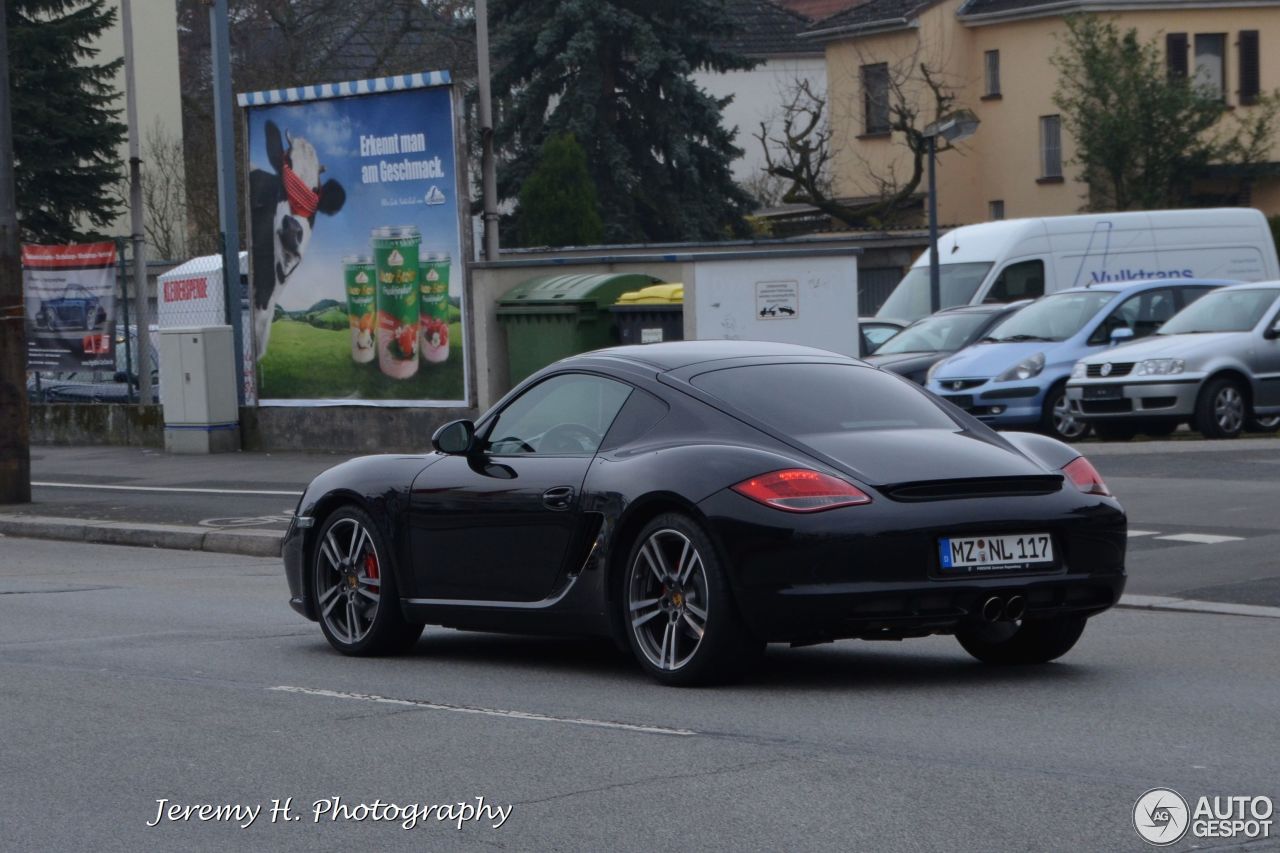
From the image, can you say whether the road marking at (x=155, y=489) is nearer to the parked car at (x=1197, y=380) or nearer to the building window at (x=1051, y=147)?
the parked car at (x=1197, y=380)

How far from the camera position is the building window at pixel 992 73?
52.6 m

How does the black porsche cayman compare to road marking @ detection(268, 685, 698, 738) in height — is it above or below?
above

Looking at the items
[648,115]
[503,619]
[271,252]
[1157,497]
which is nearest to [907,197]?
[648,115]

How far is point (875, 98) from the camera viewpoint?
5497 centimetres

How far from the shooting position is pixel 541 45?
150ft

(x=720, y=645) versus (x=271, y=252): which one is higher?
(x=271, y=252)

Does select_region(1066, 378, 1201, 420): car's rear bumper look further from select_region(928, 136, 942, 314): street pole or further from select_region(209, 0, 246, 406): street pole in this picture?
select_region(209, 0, 246, 406): street pole

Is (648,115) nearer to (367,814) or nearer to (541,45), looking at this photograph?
(541,45)

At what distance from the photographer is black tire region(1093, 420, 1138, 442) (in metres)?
21.2

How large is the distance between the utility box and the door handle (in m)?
16.8

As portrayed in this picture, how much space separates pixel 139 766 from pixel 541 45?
4010 cm

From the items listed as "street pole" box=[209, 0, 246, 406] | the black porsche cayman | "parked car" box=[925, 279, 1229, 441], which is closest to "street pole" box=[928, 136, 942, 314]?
"parked car" box=[925, 279, 1229, 441]

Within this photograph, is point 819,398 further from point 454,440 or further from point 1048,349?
point 1048,349

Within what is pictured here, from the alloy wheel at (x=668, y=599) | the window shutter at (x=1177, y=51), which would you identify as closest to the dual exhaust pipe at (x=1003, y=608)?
the alloy wheel at (x=668, y=599)
